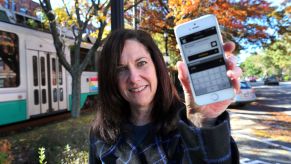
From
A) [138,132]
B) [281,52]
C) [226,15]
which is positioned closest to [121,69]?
[138,132]

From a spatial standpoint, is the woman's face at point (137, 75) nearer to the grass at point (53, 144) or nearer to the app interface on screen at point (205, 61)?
the app interface on screen at point (205, 61)

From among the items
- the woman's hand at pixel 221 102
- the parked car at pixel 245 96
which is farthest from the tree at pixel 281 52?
the woman's hand at pixel 221 102

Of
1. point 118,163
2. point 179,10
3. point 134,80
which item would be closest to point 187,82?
point 134,80

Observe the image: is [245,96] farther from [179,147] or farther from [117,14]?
[179,147]

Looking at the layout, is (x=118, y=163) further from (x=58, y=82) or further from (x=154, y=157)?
(x=58, y=82)

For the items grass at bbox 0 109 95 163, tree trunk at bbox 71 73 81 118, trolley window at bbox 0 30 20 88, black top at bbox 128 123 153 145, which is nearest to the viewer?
black top at bbox 128 123 153 145

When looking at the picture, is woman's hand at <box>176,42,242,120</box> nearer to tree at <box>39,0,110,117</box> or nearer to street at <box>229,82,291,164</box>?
street at <box>229,82,291,164</box>

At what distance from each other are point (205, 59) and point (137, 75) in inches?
13.7

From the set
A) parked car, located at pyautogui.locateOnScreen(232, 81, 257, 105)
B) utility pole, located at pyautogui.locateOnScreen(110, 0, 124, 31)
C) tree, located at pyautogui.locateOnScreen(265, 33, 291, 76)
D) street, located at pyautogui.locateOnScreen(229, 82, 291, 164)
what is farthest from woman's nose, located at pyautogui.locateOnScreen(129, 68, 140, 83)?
tree, located at pyautogui.locateOnScreen(265, 33, 291, 76)

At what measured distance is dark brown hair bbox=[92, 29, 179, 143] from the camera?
1.60 metres

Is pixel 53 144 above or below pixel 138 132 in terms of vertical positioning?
below

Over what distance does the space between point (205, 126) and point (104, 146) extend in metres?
0.61

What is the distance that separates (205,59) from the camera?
1354 mm

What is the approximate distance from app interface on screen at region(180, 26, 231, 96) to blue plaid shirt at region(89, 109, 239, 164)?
0.44 feet
